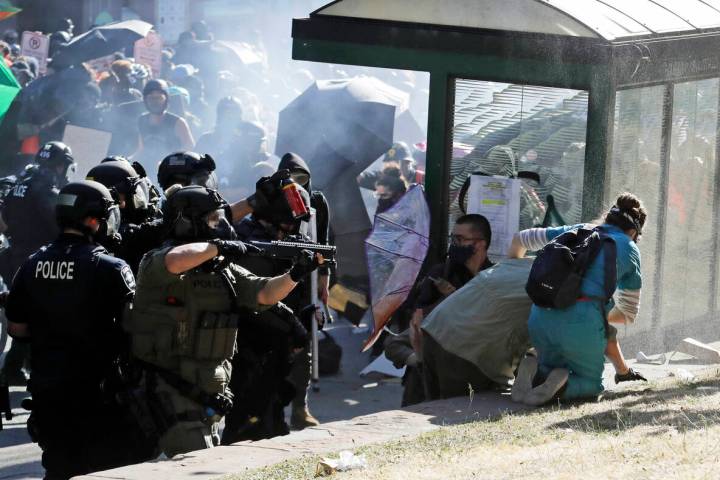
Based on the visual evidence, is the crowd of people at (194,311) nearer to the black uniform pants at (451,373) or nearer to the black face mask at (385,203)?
the black uniform pants at (451,373)

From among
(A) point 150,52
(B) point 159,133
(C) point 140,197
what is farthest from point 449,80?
(A) point 150,52

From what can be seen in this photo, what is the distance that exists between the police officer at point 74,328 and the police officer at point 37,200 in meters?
3.87

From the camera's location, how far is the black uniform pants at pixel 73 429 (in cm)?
540

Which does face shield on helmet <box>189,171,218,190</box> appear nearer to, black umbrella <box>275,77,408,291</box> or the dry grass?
the dry grass

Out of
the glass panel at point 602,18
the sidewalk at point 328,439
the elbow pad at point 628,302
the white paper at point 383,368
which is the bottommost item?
the white paper at point 383,368

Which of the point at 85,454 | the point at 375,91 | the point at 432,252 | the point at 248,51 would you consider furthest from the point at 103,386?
the point at 248,51

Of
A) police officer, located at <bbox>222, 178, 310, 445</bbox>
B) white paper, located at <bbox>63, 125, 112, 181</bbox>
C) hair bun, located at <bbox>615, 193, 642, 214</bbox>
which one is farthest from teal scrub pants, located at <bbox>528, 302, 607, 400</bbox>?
white paper, located at <bbox>63, 125, 112, 181</bbox>

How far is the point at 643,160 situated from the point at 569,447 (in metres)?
4.24

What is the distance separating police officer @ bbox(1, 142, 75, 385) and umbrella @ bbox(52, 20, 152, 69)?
7965mm

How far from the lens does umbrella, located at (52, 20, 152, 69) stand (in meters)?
17.3

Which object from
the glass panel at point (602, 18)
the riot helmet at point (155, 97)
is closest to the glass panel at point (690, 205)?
the glass panel at point (602, 18)

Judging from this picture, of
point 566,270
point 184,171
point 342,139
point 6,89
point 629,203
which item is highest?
point 6,89

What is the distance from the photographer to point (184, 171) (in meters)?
7.00

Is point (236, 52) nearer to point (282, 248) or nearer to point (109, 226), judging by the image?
point (109, 226)
